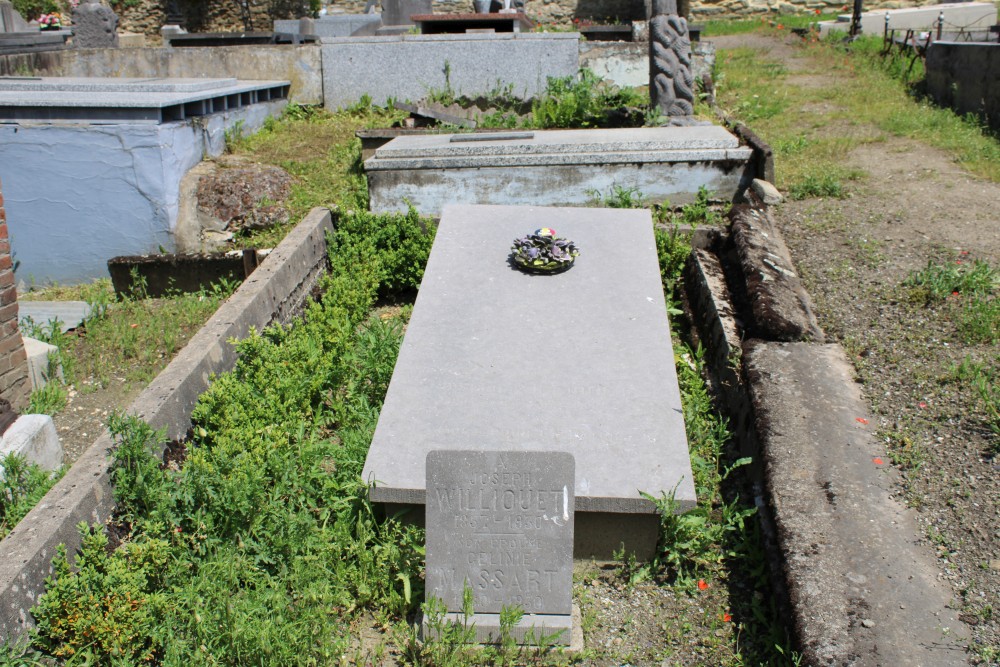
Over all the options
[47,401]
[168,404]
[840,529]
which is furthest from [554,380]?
[47,401]

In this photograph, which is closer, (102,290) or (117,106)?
(102,290)

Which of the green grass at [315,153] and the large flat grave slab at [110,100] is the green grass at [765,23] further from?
the large flat grave slab at [110,100]

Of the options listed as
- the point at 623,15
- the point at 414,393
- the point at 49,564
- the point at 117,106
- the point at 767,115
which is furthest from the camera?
the point at 623,15

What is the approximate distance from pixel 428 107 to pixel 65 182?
3.73 m

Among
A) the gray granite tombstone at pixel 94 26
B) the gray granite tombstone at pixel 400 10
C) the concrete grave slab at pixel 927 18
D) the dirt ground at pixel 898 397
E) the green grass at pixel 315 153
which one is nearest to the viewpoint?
the dirt ground at pixel 898 397

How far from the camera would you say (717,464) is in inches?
143

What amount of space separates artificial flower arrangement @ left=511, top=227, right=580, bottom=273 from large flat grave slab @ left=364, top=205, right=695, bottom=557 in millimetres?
63

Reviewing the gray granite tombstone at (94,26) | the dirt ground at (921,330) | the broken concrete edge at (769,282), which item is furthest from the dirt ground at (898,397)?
the gray granite tombstone at (94,26)

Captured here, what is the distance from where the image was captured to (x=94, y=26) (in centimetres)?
1406

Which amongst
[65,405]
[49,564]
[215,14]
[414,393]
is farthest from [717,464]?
[215,14]

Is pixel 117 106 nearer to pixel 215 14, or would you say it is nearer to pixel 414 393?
pixel 414 393

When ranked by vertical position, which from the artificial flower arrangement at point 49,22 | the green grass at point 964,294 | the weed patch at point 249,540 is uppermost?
the artificial flower arrangement at point 49,22

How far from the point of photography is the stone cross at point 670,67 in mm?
7375

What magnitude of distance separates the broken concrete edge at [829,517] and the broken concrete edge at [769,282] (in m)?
0.09
